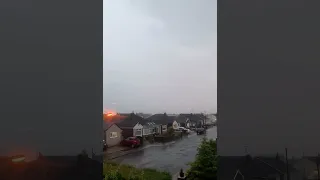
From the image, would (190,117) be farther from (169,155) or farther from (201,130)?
(169,155)

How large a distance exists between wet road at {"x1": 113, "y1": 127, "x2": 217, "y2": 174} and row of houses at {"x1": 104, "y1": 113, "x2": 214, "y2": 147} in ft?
0.36

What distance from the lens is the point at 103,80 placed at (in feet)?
6.57

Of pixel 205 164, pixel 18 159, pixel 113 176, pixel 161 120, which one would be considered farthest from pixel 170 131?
pixel 18 159

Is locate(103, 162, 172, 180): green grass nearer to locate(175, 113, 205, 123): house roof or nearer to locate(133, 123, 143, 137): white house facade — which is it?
locate(133, 123, 143, 137): white house facade

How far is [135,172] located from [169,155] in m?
0.31

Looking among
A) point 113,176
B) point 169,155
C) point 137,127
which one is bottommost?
point 113,176

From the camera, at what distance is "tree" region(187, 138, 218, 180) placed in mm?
1979

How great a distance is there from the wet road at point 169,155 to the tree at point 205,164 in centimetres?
4

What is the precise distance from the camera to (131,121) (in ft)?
6.73
